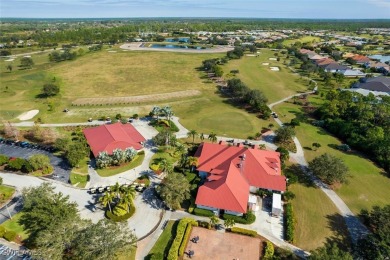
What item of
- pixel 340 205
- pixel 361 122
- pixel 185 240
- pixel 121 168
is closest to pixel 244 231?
pixel 185 240

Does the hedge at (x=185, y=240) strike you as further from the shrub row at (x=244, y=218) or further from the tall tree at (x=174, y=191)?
the shrub row at (x=244, y=218)

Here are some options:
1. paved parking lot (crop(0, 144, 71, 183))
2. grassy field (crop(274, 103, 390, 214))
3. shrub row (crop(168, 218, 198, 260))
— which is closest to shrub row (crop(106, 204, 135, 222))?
→ shrub row (crop(168, 218, 198, 260))

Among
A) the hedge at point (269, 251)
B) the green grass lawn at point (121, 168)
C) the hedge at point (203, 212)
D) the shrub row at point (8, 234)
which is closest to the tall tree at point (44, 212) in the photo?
the shrub row at point (8, 234)

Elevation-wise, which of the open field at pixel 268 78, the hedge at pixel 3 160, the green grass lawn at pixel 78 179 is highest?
the open field at pixel 268 78

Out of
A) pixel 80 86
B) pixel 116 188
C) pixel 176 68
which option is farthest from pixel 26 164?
pixel 176 68

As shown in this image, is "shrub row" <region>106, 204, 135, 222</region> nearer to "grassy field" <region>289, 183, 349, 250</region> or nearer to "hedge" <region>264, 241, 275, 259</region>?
"hedge" <region>264, 241, 275, 259</region>

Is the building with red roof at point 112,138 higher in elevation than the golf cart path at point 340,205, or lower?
higher

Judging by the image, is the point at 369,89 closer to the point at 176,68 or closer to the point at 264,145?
the point at 264,145
